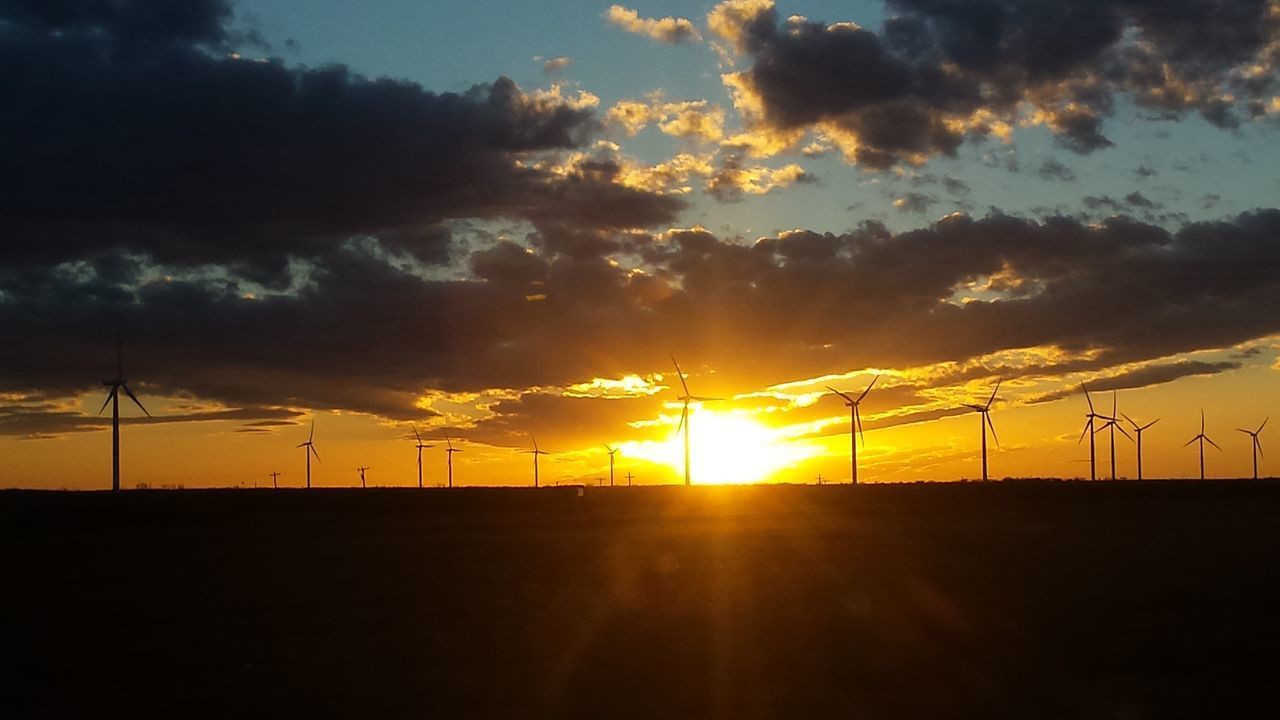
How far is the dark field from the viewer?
3095 cm

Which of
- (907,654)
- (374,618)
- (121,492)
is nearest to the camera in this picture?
(907,654)

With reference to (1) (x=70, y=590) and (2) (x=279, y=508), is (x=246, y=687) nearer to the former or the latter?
(1) (x=70, y=590)

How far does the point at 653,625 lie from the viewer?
41.3m

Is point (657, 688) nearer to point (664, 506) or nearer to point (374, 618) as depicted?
point (374, 618)

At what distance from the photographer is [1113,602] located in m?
45.2

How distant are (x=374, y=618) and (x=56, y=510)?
281 ft

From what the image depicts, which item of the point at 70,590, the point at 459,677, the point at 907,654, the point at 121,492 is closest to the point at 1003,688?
the point at 907,654

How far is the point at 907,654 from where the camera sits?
3616cm

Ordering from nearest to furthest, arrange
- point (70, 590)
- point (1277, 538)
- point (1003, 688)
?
point (1003, 688)
point (70, 590)
point (1277, 538)

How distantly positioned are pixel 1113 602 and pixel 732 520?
67.1 meters

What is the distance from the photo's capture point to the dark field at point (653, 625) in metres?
31.0

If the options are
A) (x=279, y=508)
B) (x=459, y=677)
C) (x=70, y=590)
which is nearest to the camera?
(x=459, y=677)

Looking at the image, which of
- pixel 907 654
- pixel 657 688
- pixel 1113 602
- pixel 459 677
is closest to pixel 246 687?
pixel 459 677

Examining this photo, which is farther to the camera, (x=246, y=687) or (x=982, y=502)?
(x=982, y=502)
